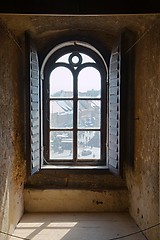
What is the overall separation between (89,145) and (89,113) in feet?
1.09

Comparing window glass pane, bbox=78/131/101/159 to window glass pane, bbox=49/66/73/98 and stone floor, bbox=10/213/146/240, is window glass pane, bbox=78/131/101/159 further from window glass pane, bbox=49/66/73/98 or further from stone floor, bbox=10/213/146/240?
stone floor, bbox=10/213/146/240

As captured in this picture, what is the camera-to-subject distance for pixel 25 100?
2.85 m

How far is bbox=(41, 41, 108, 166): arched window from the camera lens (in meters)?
3.27

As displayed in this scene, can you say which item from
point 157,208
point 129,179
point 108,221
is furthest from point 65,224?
point 157,208

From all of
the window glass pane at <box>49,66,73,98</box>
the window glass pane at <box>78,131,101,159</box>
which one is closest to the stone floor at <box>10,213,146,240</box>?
the window glass pane at <box>78,131,101,159</box>

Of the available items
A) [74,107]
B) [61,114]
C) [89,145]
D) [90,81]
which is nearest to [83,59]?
[90,81]

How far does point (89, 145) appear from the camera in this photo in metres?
3.31

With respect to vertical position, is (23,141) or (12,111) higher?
(12,111)

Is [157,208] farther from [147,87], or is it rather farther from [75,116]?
[75,116]

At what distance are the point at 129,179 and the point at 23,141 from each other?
1.05 meters

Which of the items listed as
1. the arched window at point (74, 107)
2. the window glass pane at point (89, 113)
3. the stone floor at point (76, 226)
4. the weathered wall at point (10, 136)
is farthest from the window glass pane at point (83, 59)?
the stone floor at point (76, 226)

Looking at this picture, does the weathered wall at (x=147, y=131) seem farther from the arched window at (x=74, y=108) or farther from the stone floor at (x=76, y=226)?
the arched window at (x=74, y=108)

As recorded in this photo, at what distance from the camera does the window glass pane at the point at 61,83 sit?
3289mm

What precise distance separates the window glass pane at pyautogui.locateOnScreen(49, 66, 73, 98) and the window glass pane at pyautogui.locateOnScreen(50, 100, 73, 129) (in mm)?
73
